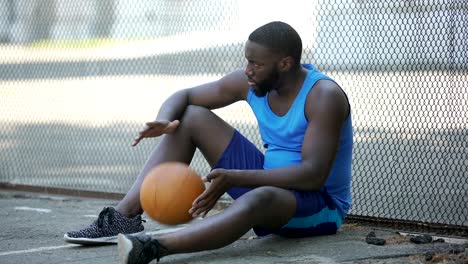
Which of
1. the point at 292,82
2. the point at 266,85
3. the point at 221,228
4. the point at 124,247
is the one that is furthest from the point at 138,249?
the point at 292,82

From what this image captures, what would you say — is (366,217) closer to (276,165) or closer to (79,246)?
(276,165)

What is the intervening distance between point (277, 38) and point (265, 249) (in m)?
1.16

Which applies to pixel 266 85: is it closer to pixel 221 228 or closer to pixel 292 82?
pixel 292 82

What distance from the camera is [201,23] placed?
24.2 ft

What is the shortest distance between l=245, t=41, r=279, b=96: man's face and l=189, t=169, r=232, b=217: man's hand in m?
0.67

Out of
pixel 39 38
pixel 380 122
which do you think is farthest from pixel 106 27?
pixel 380 122

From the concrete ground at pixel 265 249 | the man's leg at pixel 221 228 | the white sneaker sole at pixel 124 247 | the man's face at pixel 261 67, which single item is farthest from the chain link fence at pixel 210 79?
the white sneaker sole at pixel 124 247

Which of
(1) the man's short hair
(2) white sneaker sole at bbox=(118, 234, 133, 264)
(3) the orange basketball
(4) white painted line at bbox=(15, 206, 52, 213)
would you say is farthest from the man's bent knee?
(4) white painted line at bbox=(15, 206, 52, 213)

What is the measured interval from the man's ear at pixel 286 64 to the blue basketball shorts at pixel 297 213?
50cm

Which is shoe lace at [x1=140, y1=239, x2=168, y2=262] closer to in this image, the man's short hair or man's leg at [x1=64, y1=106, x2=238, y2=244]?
man's leg at [x1=64, y1=106, x2=238, y2=244]

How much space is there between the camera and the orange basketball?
5031mm

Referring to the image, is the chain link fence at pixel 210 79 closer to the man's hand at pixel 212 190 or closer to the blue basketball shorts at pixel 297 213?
the blue basketball shorts at pixel 297 213

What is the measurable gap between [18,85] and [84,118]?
0.69 m

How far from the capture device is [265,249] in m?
5.24
